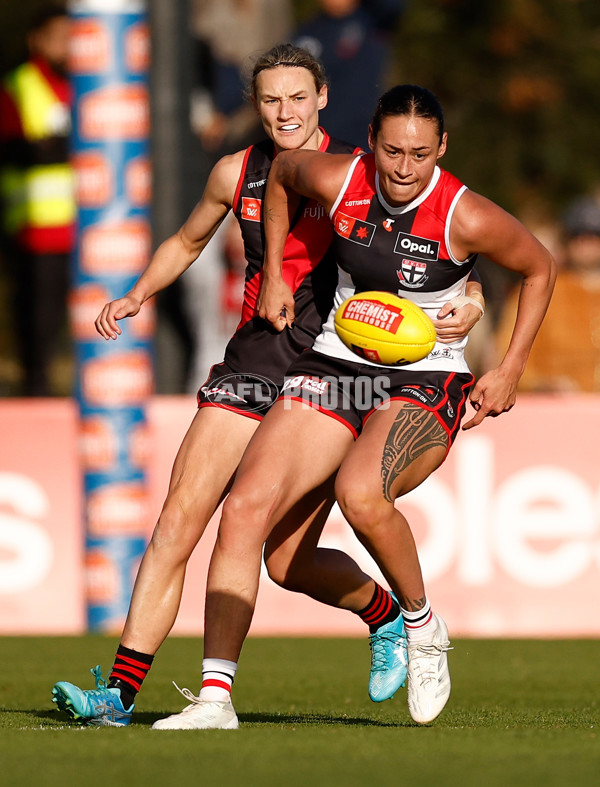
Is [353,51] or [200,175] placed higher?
[353,51]

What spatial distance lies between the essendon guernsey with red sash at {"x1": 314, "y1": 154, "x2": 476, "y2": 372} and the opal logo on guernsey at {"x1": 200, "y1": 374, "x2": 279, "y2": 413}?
44 cm

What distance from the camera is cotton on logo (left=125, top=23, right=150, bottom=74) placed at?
33.0 feet

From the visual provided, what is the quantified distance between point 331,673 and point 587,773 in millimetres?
3707

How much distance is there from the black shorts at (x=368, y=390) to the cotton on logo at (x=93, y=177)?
456 centimetres

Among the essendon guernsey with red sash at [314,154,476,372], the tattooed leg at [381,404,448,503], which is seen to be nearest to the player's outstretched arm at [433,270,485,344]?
the essendon guernsey with red sash at [314,154,476,372]

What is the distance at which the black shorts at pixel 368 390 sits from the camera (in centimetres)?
570

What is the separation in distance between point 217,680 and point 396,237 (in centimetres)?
175

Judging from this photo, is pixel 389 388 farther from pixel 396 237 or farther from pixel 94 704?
pixel 94 704

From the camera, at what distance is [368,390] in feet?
19.0

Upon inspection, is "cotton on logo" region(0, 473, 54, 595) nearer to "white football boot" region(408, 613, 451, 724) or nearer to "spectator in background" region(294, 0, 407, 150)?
"spectator in background" region(294, 0, 407, 150)

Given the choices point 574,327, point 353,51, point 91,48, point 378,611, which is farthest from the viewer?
point 353,51

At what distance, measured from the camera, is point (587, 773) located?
14.7 ft

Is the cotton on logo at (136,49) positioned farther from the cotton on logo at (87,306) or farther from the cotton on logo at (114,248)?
the cotton on logo at (87,306)

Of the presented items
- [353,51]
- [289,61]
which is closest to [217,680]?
[289,61]
